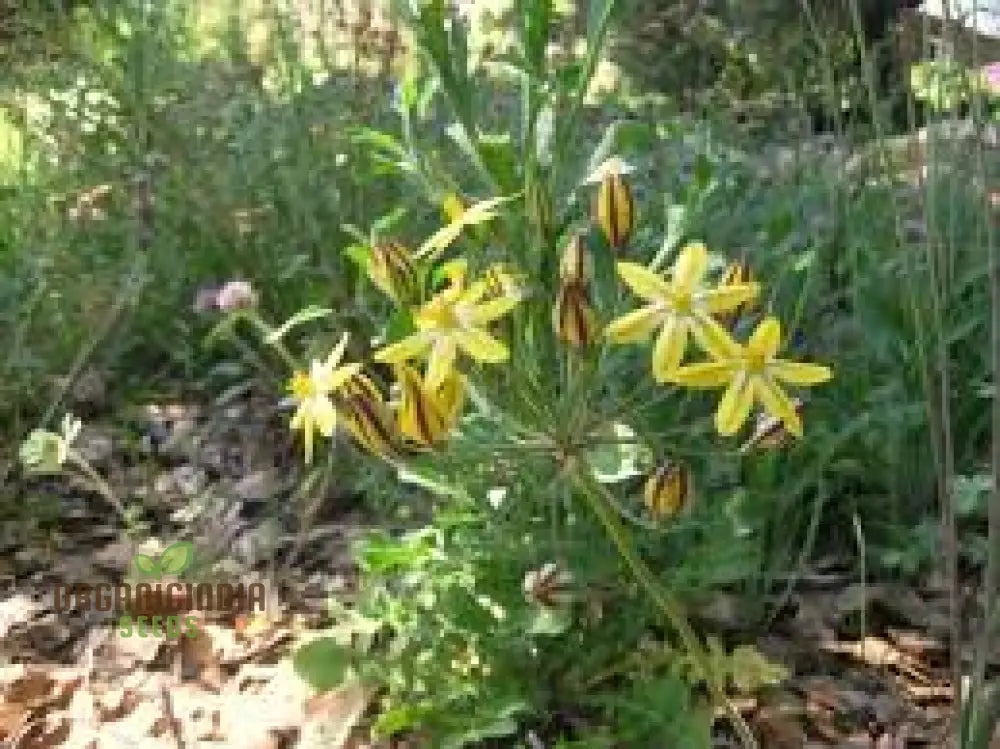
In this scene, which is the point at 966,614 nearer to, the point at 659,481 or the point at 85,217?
the point at 659,481

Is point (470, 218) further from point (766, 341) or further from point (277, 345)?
point (277, 345)

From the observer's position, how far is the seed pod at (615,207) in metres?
1.56

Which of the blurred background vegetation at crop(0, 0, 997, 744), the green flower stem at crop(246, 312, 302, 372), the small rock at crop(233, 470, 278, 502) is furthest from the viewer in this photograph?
the small rock at crop(233, 470, 278, 502)

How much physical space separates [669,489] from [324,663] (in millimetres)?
860

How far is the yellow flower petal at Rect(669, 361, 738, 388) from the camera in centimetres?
140

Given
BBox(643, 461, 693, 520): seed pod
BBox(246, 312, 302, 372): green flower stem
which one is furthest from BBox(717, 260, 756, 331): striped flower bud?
BBox(246, 312, 302, 372): green flower stem

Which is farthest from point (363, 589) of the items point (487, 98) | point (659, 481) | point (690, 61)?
point (690, 61)

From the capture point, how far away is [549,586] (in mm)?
1978

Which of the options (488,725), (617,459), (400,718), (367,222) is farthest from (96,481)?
(367,222)

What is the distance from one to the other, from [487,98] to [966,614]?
6.13ft

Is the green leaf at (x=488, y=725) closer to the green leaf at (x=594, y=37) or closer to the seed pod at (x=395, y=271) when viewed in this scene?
the seed pod at (x=395, y=271)

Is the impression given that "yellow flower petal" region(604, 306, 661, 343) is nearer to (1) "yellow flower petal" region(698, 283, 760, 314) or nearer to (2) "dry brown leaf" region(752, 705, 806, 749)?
(1) "yellow flower petal" region(698, 283, 760, 314)

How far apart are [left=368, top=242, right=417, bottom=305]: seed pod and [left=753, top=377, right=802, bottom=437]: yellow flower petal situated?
36 cm

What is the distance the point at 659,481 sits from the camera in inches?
60.6
